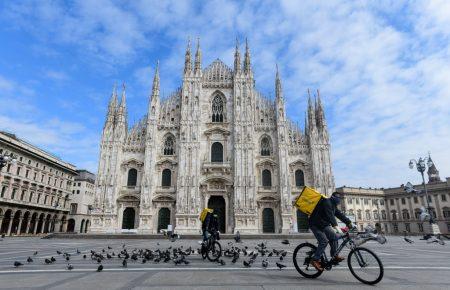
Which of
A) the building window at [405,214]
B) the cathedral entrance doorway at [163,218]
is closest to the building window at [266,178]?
the cathedral entrance doorway at [163,218]

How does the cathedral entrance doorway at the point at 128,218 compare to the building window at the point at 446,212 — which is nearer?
the cathedral entrance doorway at the point at 128,218

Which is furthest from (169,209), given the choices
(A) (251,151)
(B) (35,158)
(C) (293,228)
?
(B) (35,158)

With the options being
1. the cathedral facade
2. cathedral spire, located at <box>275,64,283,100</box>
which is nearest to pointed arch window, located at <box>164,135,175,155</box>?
the cathedral facade

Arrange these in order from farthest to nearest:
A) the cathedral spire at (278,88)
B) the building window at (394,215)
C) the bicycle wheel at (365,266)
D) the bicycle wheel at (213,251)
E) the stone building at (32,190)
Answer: the building window at (394,215), the stone building at (32,190), the cathedral spire at (278,88), the bicycle wheel at (213,251), the bicycle wheel at (365,266)

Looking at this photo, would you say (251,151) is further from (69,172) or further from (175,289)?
(69,172)

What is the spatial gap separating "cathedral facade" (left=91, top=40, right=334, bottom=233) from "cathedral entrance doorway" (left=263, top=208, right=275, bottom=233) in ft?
0.35

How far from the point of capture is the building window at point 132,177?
3444 centimetres

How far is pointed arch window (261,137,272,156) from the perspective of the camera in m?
35.7

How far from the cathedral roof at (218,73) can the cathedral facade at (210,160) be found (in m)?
0.29

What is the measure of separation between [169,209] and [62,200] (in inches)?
1093

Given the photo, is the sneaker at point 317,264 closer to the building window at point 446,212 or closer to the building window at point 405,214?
the building window at point 446,212

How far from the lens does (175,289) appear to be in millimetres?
4844

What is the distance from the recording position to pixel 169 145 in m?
35.9

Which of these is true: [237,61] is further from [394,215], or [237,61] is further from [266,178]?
[394,215]
